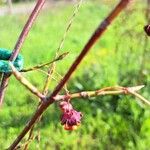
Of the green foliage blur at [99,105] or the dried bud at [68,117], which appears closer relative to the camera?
the dried bud at [68,117]

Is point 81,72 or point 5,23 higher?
point 5,23

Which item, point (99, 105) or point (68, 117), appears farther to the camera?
point (99, 105)

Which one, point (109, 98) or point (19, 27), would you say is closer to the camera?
point (109, 98)

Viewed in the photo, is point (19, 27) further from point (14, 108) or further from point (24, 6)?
point (14, 108)

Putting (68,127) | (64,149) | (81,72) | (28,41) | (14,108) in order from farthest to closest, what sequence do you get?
(28,41) < (81,72) < (14,108) < (64,149) < (68,127)

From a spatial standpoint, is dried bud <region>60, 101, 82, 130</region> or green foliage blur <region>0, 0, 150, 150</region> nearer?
dried bud <region>60, 101, 82, 130</region>

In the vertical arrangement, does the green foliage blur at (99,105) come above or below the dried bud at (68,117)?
above

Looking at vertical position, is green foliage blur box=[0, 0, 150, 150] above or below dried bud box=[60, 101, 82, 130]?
above

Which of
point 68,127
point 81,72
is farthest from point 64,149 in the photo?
point 68,127

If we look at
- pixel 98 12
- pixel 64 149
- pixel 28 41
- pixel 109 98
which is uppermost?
pixel 98 12

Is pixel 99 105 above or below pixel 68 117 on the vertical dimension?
above

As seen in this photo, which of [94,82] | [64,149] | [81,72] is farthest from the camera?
[81,72]
